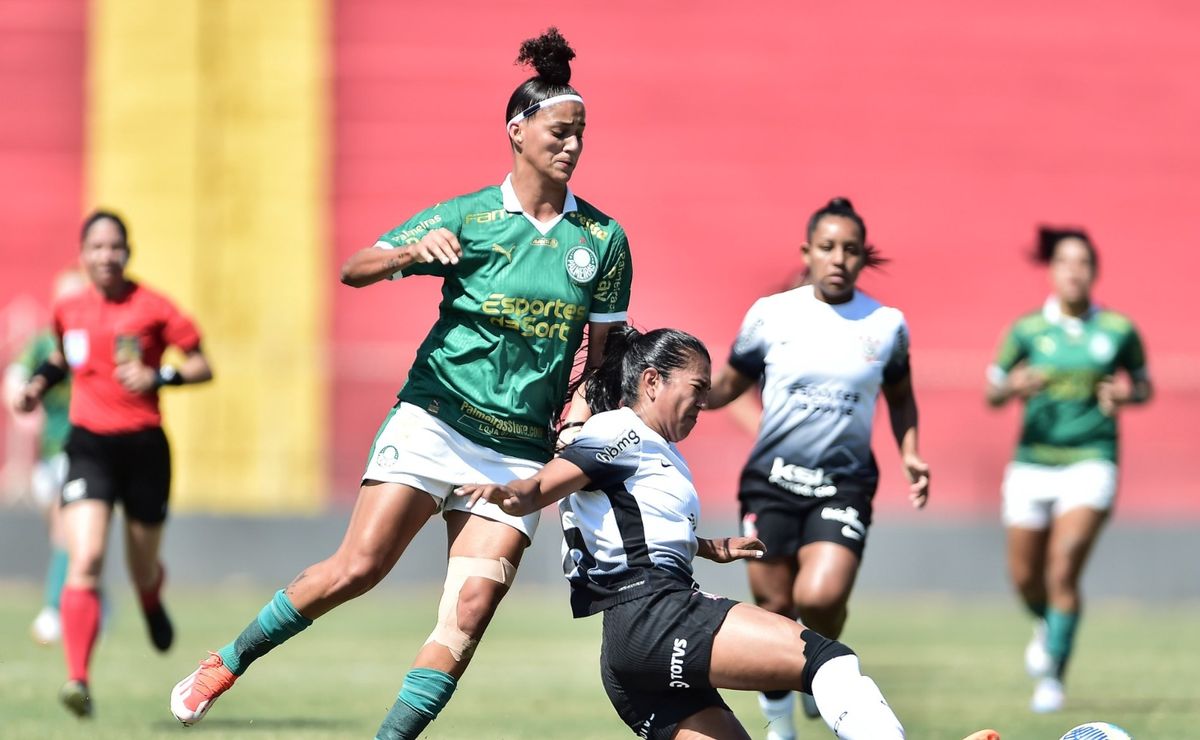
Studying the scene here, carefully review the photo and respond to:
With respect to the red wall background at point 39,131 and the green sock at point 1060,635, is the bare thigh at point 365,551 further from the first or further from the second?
the red wall background at point 39,131

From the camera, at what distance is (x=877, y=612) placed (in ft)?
50.6

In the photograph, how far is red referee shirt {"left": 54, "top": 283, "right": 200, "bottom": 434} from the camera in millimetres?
8828

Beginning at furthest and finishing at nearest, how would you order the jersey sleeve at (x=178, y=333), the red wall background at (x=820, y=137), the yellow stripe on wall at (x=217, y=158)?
the red wall background at (x=820, y=137) < the yellow stripe on wall at (x=217, y=158) < the jersey sleeve at (x=178, y=333)

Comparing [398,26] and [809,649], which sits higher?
[398,26]

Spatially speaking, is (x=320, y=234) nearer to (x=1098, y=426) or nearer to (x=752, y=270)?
(x=752, y=270)

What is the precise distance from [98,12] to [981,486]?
35.4 feet

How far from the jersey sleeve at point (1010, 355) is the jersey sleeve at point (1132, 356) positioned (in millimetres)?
515

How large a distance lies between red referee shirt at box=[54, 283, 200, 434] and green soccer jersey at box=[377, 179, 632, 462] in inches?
122

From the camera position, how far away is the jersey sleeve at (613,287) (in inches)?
245

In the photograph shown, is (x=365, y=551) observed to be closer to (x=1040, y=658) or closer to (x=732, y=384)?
(x=732, y=384)

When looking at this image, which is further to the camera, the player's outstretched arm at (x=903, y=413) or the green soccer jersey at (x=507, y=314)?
the player's outstretched arm at (x=903, y=413)

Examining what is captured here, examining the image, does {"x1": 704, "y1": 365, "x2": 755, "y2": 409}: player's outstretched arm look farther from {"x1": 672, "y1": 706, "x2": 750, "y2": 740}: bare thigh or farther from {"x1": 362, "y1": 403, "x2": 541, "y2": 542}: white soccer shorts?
{"x1": 672, "y1": 706, "x2": 750, "y2": 740}: bare thigh

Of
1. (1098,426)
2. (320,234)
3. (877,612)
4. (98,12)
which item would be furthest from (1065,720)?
(98,12)

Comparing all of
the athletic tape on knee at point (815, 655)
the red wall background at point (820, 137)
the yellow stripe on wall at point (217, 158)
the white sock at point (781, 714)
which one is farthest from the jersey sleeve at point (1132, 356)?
the yellow stripe on wall at point (217, 158)
